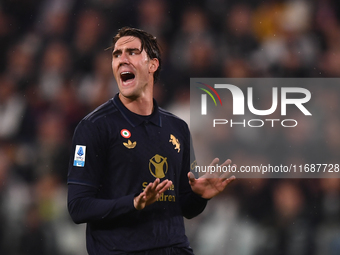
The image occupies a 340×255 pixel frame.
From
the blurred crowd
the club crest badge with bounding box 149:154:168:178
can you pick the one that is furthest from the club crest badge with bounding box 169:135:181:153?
the blurred crowd

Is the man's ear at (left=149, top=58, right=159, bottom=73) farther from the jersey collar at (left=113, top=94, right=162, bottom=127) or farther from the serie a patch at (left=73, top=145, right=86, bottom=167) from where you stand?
the serie a patch at (left=73, top=145, right=86, bottom=167)

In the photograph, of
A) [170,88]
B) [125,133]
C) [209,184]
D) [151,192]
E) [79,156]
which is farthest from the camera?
[170,88]

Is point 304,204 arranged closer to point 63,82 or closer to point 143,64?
point 143,64

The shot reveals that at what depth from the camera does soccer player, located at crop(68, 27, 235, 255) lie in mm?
1775

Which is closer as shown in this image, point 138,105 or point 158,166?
point 158,166

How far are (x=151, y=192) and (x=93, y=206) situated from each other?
268 millimetres

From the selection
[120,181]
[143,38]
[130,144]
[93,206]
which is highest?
[143,38]

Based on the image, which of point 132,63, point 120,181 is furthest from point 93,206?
point 132,63

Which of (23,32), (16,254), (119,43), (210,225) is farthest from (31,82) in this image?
(210,225)

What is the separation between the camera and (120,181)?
187 centimetres

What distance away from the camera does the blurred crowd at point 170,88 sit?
129 inches

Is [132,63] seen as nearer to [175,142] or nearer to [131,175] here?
[175,142]

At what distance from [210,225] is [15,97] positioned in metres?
1.86

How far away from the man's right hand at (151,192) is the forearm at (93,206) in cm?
4
